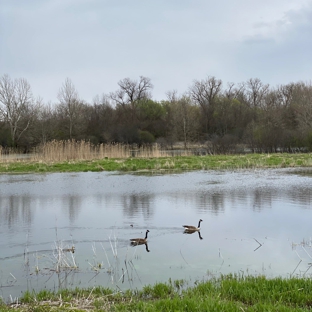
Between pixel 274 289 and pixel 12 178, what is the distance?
54.7 feet

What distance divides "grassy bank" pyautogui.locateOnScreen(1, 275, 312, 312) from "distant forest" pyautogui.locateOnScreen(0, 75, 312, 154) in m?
29.3

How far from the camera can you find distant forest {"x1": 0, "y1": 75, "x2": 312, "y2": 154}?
35688mm

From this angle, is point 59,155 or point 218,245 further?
point 59,155

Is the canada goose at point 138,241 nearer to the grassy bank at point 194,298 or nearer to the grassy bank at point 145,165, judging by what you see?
the grassy bank at point 194,298

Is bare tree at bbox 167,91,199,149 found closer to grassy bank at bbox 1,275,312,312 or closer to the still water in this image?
the still water

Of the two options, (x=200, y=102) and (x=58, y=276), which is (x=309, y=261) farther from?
(x=200, y=102)

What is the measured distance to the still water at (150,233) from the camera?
18.4 ft

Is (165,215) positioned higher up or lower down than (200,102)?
lower down

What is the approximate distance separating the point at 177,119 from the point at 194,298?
4756cm

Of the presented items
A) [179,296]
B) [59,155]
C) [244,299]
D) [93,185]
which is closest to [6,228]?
[179,296]

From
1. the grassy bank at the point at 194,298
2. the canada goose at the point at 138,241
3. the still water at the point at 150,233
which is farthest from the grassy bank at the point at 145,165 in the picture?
the grassy bank at the point at 194,298

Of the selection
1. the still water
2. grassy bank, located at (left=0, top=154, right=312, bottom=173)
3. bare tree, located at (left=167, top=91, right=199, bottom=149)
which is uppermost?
bare tree, located at (left=167, top=91, right=199, bottom=149)

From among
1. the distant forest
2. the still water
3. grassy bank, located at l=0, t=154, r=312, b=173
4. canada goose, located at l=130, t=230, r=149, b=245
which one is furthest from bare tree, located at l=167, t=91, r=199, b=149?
canada goose, located at l=130, t=230, r=149, b=245

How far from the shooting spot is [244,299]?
4.36 meters
